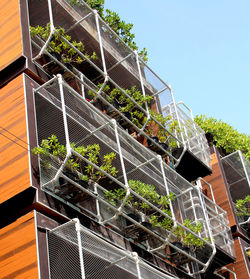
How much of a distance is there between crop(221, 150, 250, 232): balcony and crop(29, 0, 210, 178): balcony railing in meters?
3.85

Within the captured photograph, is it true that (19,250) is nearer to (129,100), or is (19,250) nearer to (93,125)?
(93,125)

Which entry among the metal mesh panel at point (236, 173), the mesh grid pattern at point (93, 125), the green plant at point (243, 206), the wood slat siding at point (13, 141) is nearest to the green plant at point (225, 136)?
the metal mesh panel at point (236, 173)

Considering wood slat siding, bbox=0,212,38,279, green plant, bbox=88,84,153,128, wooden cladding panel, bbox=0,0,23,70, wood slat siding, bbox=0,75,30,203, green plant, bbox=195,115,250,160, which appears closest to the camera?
wood slat siding, bbox=0,212,38,279

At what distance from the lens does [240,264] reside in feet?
67.5

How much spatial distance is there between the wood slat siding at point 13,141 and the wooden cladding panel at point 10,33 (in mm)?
861

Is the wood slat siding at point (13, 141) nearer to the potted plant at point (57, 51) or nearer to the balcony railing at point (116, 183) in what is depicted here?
the balcony railing at point (116, 183)

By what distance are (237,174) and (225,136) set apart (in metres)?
2.50

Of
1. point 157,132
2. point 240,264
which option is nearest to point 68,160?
point 157,132

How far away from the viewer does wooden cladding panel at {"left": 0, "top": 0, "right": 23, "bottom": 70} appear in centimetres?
1384

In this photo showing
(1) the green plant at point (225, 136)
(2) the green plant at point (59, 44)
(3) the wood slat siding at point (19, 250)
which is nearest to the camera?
(3) the wood slat siding at point (19, 250)

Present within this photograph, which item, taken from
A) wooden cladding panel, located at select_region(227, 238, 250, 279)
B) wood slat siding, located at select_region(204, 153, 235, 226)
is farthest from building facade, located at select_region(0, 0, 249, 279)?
wood slat siding, located at select_region(204, 153, 235, 226)

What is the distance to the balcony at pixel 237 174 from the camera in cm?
2284

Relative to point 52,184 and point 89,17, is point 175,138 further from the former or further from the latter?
point 52,184

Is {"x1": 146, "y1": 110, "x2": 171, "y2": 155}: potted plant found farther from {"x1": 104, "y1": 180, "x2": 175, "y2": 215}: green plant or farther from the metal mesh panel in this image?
the metal mesh panel
